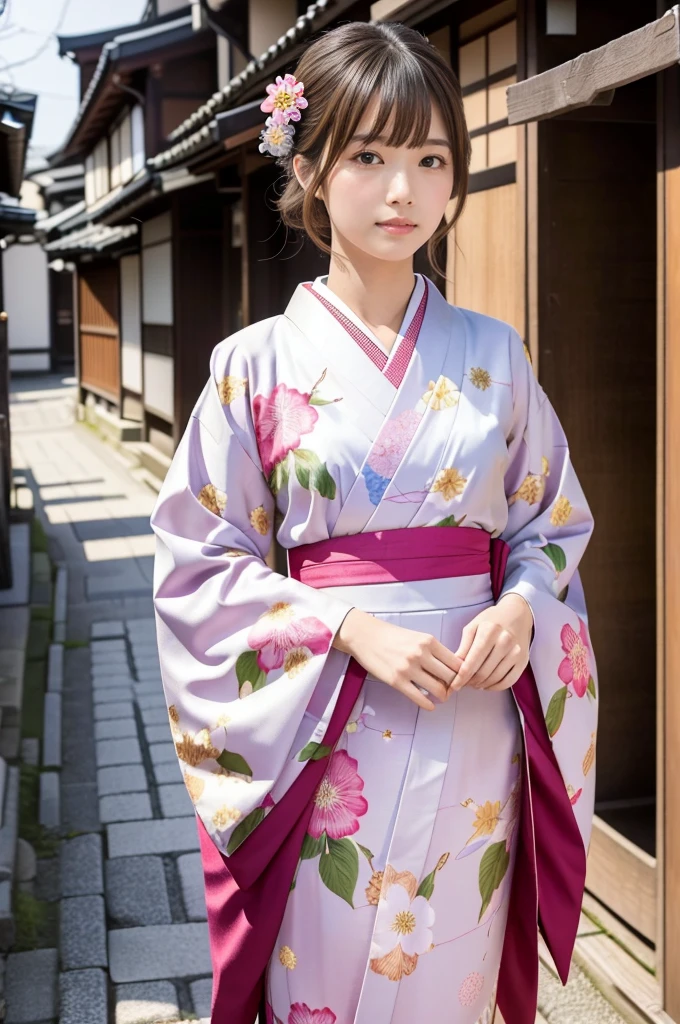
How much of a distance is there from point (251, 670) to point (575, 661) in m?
0.66

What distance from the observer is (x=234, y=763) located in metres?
2.23

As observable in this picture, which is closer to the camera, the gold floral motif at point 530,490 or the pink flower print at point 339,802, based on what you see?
the pink flower print at point 339,802

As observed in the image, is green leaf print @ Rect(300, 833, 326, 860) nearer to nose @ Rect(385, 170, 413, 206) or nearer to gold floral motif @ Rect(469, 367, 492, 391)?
gold floral motif @ Rect(469, 367, 492, 391)

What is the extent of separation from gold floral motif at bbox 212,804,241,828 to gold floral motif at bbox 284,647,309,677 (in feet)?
0.93

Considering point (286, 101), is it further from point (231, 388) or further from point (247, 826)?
point (247, 826)

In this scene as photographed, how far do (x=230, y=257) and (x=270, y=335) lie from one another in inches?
432

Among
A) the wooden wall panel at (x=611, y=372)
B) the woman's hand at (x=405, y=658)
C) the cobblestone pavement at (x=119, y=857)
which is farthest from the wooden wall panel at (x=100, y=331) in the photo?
the woman's hand at (x=405, y=658)

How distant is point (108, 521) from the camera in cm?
1273

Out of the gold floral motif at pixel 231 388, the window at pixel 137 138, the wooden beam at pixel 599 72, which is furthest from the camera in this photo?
the window at pixel 137 138

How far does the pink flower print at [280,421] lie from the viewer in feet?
7.20

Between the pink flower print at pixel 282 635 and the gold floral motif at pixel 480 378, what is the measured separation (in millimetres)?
573

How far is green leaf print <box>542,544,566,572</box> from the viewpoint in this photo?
2.37 meters

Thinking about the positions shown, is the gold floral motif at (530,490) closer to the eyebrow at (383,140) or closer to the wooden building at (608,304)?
the eyebrow at (383,140)

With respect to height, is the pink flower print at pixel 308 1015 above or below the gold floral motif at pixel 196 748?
below
